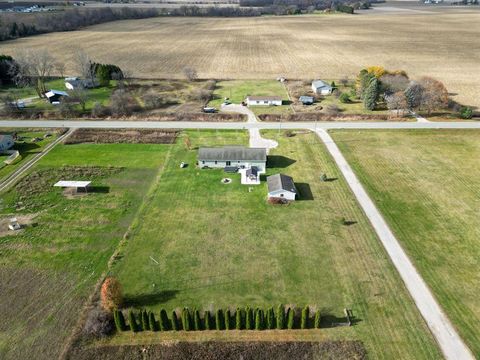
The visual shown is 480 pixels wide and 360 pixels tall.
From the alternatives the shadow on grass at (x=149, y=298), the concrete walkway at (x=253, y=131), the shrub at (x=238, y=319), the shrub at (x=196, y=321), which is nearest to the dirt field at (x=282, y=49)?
the concrete walkway at (x=253, y=131)

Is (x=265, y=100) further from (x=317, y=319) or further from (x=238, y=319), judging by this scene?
(x=238, y=319)

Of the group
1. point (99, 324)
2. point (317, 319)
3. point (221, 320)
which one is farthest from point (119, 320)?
point (317, 319)

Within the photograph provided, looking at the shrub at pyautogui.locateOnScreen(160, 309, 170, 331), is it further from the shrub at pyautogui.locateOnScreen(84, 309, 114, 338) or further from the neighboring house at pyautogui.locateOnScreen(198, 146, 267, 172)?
the neighboring house at pyautogui.locateOnScreen(198, 146, 267, 172)

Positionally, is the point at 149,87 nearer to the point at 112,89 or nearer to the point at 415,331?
the point at 112,89

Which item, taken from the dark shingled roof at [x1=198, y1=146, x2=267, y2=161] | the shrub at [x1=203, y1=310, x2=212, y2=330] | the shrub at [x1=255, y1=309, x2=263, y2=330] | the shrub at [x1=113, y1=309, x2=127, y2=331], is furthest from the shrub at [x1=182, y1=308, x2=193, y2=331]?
the dark shingled roof at [x1=198, y1=146, x2=267, y2=161]

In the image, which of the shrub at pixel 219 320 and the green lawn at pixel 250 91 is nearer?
the shrub at pixel 219 320

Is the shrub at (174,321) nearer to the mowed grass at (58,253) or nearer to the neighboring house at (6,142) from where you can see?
the mowed grass at (58,253)
